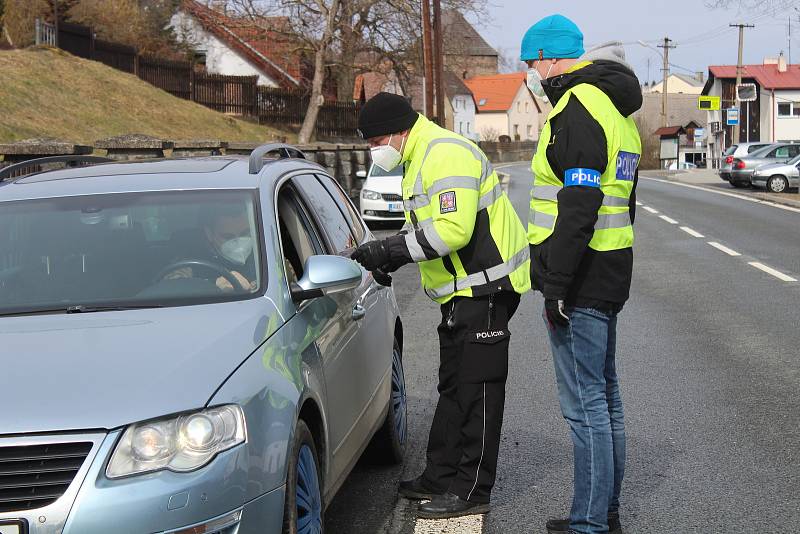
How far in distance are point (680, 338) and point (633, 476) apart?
415 centimetres

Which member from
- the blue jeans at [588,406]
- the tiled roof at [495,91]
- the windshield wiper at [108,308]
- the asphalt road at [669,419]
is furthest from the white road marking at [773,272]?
the tiled roof at [495,91]

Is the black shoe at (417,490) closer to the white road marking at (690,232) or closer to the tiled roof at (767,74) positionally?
the white road marking at (690,232)

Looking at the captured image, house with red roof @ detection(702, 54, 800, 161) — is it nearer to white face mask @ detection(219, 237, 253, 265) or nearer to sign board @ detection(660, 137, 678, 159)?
sign board @ detection(660, 137, 678, 159)

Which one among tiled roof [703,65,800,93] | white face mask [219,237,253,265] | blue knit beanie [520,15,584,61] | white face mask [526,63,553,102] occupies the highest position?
tiled roof [703,65,800,93]

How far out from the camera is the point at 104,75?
3259cm

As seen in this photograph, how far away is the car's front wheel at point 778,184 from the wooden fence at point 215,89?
2007 cm

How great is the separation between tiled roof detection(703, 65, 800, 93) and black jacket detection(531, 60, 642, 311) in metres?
85.0

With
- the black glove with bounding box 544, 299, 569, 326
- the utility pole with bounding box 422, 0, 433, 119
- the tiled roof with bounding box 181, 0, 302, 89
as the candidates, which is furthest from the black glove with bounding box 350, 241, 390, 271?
the tiled roof with bounding box 181, 0, 302, 89

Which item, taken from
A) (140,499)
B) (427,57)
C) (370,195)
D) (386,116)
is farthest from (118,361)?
(427,57)

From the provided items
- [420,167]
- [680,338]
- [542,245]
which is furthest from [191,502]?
[680,338]

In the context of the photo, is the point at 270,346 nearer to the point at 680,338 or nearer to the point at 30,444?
the point at 30,444

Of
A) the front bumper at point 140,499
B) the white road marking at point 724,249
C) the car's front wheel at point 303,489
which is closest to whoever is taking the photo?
the front bumper at point 140,499

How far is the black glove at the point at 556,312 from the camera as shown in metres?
3.97

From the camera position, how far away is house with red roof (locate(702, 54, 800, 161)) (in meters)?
83.9
